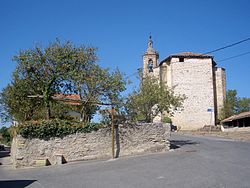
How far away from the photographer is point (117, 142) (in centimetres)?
1898

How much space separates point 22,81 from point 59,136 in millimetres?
5316

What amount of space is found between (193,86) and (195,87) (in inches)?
15.8

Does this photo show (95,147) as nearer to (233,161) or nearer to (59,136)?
(59,136)

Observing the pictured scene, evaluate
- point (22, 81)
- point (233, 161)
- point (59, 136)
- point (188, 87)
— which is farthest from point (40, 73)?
point (188, 87)

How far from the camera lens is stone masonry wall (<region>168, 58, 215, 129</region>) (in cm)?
5581

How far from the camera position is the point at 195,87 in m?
57.4

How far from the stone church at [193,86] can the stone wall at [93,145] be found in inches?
1430

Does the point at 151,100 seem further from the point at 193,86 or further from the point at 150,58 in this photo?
the point at 150,58

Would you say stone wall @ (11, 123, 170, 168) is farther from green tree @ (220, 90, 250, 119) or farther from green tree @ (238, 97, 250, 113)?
green tree @ (238, 97, 250, 113)

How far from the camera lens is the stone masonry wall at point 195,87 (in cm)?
5581

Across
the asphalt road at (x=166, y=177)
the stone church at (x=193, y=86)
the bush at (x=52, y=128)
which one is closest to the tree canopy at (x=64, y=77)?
the bush at (x=52, y=128)

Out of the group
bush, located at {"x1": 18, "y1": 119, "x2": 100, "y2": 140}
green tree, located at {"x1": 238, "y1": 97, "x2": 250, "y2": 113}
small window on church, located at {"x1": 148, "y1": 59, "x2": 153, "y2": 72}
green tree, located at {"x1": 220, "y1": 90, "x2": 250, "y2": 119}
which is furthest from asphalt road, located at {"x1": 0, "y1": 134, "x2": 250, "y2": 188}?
small window on church, located at {"x1": 148, "y1": 59, "x2": 153, "y2": 72}

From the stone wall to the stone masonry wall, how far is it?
1440 inches

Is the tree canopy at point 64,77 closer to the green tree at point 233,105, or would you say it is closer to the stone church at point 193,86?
the stone church at point 193,86
